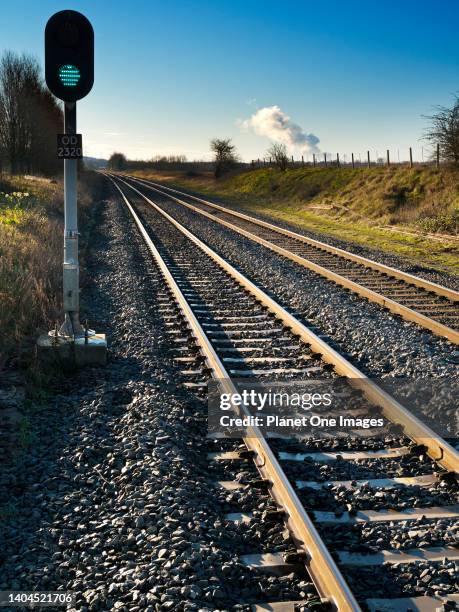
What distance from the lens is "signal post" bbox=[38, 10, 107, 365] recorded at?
595 cm

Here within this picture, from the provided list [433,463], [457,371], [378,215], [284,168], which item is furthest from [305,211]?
[433,463]

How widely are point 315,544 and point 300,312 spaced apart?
18.7ft

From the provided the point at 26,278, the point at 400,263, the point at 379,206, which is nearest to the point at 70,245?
the point at 26,278

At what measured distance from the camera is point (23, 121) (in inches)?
1693

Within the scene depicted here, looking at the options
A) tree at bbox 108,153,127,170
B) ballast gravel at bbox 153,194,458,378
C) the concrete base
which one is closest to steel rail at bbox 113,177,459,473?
ballast gravel at bbox 153,194,458,378

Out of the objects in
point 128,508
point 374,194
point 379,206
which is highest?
point 374,194

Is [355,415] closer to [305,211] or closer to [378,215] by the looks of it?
[378,215]

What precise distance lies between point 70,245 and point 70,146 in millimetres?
1005

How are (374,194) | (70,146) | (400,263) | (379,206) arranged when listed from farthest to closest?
1. (374,194)
2. (379,206)
3. (400,263)
4. (70,146)

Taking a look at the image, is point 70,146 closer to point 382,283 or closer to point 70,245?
point 70,245

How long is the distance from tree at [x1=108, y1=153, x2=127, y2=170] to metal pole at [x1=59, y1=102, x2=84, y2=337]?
418ft

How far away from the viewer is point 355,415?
17.3 feet

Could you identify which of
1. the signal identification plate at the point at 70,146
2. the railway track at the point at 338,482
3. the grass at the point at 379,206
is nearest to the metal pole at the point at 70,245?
the signal identification plate at the point at 70,146

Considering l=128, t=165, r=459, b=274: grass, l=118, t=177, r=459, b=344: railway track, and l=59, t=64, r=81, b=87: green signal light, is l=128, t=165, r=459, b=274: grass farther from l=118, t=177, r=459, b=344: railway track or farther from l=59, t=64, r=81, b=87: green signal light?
l=59, t=64, r=81, b=87: green signal light
